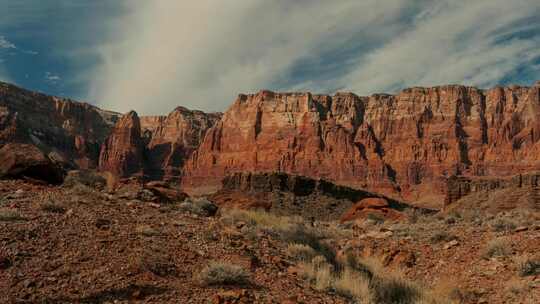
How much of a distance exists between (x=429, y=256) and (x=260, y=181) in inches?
2596

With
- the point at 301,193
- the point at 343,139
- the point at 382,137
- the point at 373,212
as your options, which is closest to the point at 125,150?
the point at 343,139

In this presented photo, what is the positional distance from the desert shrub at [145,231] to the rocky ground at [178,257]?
2 centimetres

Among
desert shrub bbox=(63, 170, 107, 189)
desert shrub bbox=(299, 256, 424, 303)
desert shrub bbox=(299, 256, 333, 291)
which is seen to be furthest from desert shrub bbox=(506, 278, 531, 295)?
desert shrub bbox=(63, 170, 107, 189)

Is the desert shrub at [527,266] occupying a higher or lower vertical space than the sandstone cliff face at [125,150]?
lower

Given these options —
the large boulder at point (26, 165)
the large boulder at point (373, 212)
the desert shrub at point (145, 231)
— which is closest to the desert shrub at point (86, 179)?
the large boulder at point (26, 165)

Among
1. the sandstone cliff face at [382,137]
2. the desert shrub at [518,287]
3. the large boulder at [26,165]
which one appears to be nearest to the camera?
the desert shrub at [518,287]

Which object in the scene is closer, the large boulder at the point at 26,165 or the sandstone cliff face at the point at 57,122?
the large boulder at the point at 26,165

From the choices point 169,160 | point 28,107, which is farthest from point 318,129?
point 28,107

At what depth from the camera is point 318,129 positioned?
16712cm

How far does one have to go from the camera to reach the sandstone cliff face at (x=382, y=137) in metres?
151

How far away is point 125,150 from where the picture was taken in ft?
576

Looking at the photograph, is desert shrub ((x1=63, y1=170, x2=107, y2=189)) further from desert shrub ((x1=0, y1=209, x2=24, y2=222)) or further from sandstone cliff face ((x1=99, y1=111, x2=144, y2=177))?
sandstone cliff face ((x1=99, y1=111, x2=144, y2=177))

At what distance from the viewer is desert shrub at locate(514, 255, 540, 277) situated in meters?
9.97

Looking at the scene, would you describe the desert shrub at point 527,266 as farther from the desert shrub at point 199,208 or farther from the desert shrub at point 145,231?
the desert shrub at point 199,208
